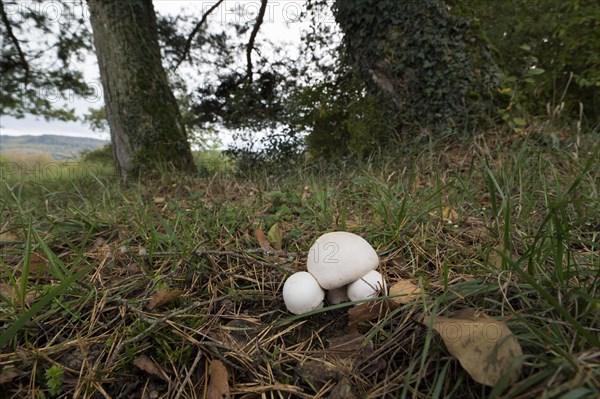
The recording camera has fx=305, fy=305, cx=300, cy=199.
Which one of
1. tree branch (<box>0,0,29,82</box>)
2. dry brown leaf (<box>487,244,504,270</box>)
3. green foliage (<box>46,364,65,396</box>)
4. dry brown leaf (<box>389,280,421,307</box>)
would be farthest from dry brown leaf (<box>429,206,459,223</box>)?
tree branch (<box>0,0,29,82</box>)

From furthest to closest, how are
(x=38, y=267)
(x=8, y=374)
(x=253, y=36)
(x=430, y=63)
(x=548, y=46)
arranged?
(x=253, y=36) < (x=548, y=46) < (x=430, y=63) < (x=38, y=267) < (x=8, y=374)

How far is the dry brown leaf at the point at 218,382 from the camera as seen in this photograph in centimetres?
88

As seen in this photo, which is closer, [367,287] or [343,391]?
[343,391]

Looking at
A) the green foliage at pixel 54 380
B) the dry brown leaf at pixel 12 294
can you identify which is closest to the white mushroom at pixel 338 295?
the green foliage at pixel 54 380

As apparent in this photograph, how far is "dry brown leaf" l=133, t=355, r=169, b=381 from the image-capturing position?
0.91m

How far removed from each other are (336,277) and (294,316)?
0.63 ft

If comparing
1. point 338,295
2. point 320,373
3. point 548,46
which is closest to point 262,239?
point 338,295

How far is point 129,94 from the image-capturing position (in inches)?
133

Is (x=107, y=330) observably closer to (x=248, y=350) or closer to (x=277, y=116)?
(x=248, y=350)

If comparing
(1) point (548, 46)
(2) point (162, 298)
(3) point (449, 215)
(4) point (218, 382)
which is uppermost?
(1) point (548, 46)

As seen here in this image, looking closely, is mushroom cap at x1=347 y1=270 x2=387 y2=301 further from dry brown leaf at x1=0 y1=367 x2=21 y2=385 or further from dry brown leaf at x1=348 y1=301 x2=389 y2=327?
dry brown leaf at x1=0 y1=367 x2=21 y2=385

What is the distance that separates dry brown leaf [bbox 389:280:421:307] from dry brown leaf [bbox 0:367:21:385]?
3.70 feet

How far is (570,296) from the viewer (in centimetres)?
79

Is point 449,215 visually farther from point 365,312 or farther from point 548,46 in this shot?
point 548,46
